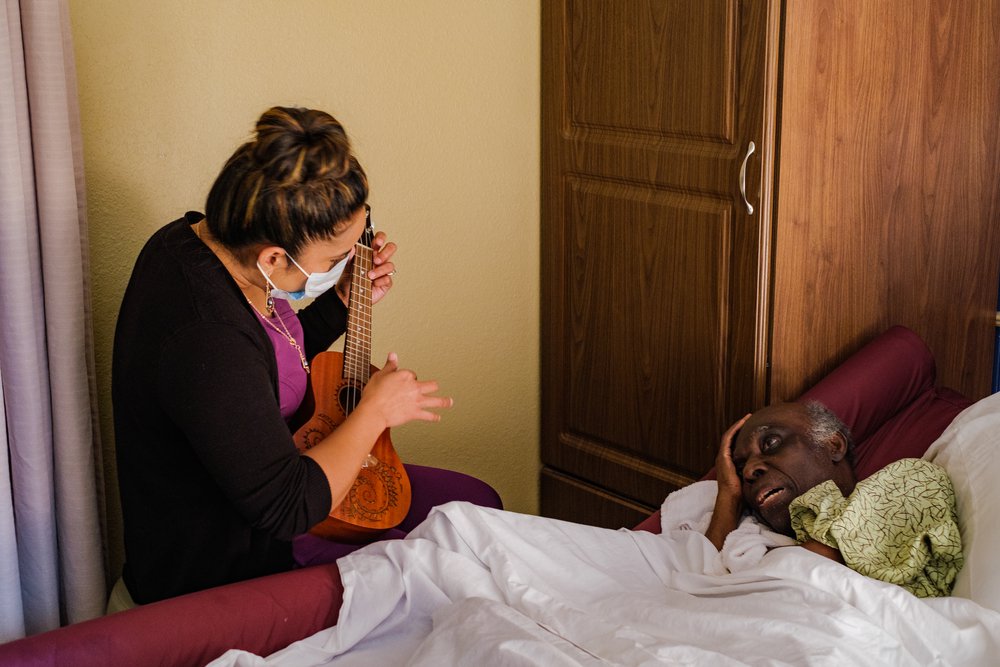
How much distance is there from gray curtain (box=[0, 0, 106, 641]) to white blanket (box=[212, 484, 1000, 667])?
1.76 ft

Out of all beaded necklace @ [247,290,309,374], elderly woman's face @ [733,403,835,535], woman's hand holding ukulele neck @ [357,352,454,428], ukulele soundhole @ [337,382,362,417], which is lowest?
elderly woman's face @ [733,403,835,535]

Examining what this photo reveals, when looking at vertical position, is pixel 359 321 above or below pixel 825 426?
above

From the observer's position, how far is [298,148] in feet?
5.24

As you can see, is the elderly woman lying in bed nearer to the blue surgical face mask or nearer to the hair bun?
the blue surgical face mask

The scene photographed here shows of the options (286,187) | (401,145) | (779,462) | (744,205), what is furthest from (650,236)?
(286,187)

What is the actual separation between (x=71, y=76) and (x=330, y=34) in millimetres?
581

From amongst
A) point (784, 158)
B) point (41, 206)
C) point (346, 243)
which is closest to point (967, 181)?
point (784, 158)

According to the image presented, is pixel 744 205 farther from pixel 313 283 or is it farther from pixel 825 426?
pixel 313 283

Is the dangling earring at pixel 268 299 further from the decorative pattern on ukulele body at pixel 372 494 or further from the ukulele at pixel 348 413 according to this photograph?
the decorative pattern on ukulele body at pixel 372 494

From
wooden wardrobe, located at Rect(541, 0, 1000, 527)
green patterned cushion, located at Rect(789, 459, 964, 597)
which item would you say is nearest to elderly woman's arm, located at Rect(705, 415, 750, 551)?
green patterned cushion, located at Rect(789, 459, 964, 597)

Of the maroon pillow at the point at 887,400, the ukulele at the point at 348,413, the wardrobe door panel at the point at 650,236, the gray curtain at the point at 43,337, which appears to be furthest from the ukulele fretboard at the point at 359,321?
the wardrobe door panel at the point at 650,236

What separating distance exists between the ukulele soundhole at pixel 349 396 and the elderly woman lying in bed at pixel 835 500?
0.63 metres

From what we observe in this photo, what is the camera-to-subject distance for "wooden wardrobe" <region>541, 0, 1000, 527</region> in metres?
2.14

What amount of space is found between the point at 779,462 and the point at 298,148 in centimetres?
91
